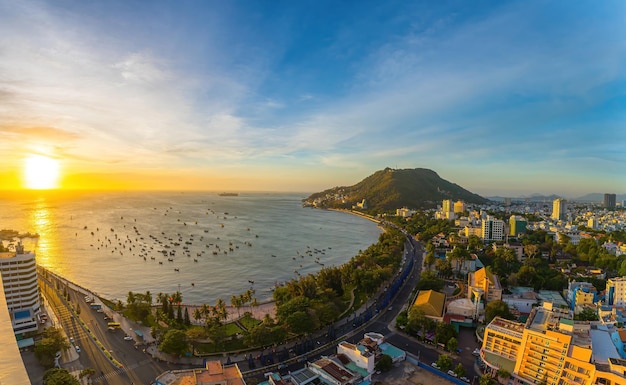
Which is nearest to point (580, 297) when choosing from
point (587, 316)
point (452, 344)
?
point (587, 316)

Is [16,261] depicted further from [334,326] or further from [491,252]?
[491,252]

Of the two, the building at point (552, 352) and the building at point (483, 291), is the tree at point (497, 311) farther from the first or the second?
the building at point (552, 352)

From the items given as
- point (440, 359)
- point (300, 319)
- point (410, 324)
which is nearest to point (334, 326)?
point (300, 319)

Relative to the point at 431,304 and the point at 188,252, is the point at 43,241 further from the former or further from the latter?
the point at 431,304

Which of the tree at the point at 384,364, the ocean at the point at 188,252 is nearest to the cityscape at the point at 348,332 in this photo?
the tree at the point at 384,364

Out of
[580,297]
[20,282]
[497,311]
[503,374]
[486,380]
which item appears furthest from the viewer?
[580,297]

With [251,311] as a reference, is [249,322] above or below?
above
